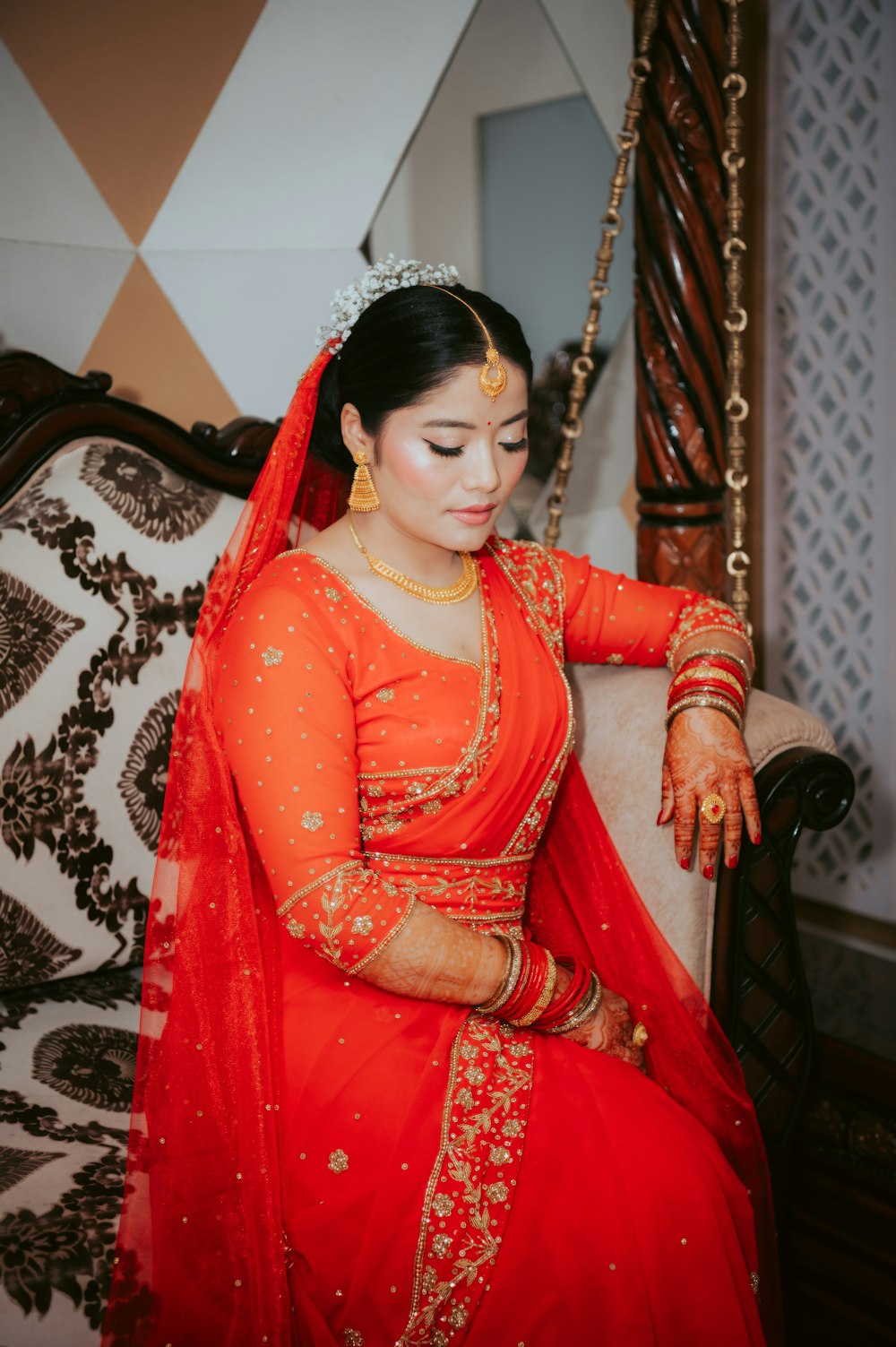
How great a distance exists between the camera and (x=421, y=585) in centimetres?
145

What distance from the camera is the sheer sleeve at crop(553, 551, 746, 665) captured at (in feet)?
5.53

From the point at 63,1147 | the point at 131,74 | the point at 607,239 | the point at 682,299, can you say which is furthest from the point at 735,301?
the point at 63,1147

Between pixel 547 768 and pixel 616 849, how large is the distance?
0.22 m

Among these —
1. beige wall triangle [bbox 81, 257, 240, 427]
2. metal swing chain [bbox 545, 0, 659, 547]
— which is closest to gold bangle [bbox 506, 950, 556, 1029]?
metal swing chain [bbox 545, 0, 659, 547]

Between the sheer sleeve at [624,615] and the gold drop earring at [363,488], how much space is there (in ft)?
1.29

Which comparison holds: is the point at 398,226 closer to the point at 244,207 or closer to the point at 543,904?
the point at 244,207

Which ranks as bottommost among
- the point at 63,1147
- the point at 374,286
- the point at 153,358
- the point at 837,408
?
the point at 63,1147

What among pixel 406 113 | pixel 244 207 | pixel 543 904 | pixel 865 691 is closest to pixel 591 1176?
pixel 543 904

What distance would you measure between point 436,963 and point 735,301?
1226 millimetres

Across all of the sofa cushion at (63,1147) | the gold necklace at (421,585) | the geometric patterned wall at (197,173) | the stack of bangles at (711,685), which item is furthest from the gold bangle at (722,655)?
the geometric patterned wall at (197,173)

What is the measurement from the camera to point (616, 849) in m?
1.61

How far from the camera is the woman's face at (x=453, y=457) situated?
51.7 inches

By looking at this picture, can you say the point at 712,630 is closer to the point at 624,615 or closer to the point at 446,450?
the point at 624,615

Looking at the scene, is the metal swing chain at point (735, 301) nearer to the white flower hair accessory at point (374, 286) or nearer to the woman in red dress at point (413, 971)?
the woman in red dress at point (413, 971)
